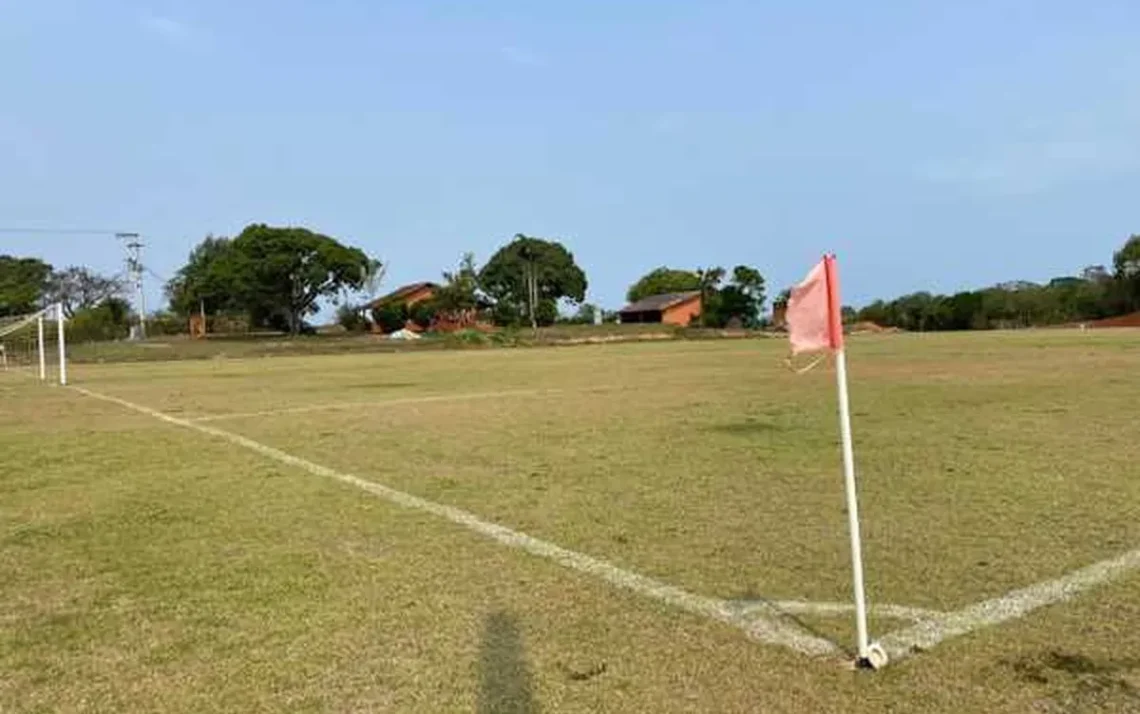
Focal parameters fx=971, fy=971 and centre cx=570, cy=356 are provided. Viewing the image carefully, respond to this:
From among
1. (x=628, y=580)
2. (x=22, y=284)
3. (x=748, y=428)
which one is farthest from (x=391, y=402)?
(x=22, y=284)

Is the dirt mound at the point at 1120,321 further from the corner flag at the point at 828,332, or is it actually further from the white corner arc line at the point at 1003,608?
the corner flag at the point at 828,332

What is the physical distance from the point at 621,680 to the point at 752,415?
32.7ft

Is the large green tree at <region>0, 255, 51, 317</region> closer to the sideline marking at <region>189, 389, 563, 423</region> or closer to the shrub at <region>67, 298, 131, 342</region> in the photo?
the shrub at <region>67, 298, 131, 342</region>

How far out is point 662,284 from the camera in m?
120

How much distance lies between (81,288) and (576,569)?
101 metres

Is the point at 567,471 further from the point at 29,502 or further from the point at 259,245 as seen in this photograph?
the point at 259,245

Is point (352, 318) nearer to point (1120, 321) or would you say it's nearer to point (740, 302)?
point (740, 302)

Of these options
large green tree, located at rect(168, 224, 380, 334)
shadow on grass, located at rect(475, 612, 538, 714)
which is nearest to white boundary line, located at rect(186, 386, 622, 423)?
shadow on grass, located at rect(475, 612, 538, 714)

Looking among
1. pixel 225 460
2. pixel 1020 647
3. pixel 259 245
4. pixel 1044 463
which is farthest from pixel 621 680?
pixel 259 245

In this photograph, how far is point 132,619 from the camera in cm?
464

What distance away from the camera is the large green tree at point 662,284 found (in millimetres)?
117500

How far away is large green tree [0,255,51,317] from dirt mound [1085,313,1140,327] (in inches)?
3300

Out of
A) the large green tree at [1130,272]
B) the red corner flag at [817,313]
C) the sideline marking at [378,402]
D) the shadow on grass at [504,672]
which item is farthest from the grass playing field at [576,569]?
the large green tree at [1130,272]

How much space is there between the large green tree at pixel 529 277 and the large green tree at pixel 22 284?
39.6 m
